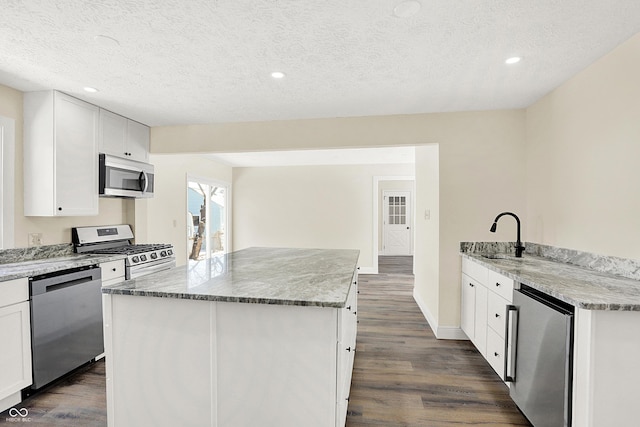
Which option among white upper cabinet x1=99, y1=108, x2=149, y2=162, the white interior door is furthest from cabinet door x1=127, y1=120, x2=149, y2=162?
the white interior door

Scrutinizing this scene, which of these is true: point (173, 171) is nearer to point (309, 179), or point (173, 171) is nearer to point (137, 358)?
point (309, 179)

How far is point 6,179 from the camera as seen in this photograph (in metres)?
2.47

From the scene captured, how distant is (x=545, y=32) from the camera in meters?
1.71

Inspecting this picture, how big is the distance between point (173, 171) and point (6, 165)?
83.8 inches

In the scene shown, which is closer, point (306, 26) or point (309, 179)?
point (306, 26)

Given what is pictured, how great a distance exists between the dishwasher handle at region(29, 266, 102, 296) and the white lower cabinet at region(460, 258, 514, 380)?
3144 millimetres

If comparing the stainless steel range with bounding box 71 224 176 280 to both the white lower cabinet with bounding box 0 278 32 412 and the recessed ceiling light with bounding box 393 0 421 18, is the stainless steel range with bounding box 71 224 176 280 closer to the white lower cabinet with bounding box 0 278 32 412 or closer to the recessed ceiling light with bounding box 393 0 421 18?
the white lower cabinet with bounding box 0 278 32 412

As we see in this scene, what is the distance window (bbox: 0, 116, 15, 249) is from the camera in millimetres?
2432

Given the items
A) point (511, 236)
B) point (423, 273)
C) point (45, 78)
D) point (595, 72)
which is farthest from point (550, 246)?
point (45, 78)

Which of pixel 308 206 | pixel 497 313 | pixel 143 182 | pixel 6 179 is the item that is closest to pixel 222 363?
pixel 497 313

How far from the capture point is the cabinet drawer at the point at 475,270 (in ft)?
8.11

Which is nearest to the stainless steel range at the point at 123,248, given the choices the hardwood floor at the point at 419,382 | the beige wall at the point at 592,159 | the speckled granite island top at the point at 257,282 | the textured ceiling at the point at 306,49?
the speckled granite island top at the point at 257,282

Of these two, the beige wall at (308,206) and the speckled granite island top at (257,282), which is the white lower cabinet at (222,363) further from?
the beige wall at (308,206)

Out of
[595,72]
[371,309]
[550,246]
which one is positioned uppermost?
[595,72]
